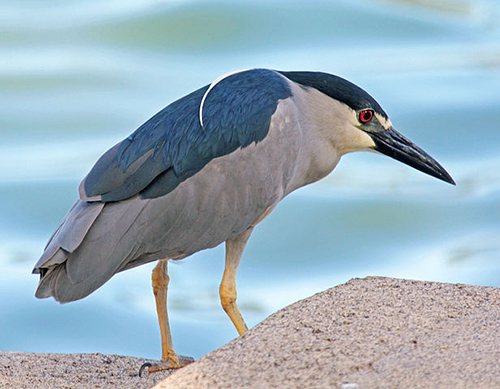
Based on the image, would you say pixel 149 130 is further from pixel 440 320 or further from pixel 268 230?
pixel 268 230

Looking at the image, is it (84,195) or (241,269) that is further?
(241,269)

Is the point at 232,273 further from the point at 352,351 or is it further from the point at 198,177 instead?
the point at 352,351

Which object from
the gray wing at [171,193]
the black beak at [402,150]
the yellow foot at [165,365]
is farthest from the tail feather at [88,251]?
the black beak at [402,150]

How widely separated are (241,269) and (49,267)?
3.52 metres

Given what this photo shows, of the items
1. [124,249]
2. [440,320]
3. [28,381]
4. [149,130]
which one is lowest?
[28,381]

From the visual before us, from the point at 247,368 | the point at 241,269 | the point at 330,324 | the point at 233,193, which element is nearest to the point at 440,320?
the point at 330,324

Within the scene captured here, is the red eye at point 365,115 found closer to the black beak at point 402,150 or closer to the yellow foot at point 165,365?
the black beak at point 402,150

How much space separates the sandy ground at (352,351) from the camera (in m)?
2.27

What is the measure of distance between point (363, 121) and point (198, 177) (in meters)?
0.69

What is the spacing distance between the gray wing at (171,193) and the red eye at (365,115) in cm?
30

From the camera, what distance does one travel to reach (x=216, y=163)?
3.13m

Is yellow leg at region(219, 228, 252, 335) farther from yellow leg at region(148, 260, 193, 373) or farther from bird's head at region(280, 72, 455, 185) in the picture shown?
bird's head at region(280, 72, 455, 185)

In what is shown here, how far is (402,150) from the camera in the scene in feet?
11.5

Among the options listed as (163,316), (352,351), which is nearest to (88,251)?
(163,316)
